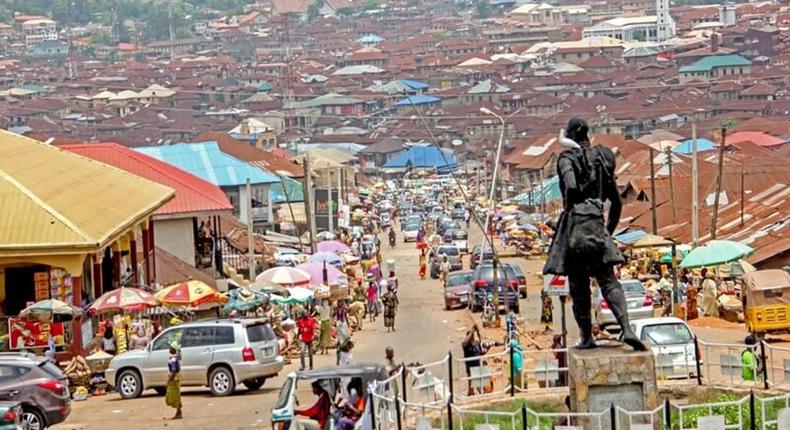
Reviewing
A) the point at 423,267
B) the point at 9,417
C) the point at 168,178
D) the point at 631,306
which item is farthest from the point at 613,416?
the point at 423,267

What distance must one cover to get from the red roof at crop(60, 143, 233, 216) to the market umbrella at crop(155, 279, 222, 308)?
10583 millimetres

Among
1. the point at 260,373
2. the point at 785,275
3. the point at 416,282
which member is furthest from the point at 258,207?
the point at 260,373

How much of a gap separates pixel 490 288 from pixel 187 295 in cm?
1001

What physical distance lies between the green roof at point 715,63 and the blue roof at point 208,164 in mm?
85654

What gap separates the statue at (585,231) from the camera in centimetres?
1497

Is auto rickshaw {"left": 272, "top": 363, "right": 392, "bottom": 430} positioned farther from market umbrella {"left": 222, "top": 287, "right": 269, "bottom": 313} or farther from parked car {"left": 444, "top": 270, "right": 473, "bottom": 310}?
parked car {"left": 444, "top": 270, "right": 473, "bottom": 310}

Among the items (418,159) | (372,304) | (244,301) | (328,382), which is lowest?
(418,159)

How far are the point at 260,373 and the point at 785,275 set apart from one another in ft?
32.1

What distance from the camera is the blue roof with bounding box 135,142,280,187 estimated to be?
2071 inches

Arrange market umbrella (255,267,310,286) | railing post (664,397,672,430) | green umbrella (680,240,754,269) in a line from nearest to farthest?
1. railing post (664,397,672,430)
2. market umbrella (255,267,310,286)
3. green umbrella (680,240,754,269)

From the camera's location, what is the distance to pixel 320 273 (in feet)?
112

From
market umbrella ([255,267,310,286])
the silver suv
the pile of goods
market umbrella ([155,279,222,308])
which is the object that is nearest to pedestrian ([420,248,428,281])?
market umbrella ([255,267,310,286])

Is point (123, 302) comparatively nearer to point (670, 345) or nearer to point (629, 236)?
point (670, 345)

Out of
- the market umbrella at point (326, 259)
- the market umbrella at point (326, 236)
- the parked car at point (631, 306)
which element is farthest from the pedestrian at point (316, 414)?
the market umbrella at point (326, 236)
